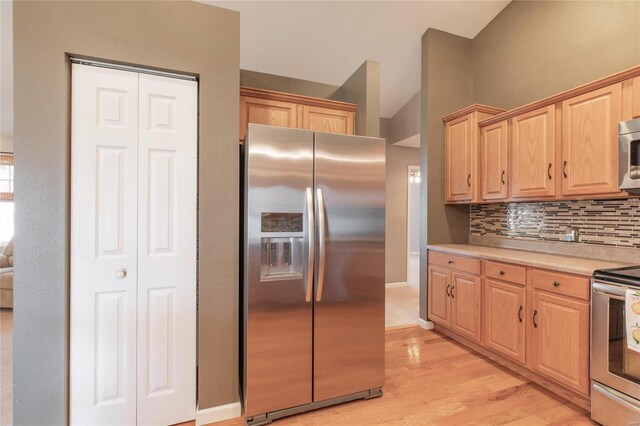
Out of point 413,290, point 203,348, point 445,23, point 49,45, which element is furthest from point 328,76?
point 413,290

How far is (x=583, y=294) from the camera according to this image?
190 cm

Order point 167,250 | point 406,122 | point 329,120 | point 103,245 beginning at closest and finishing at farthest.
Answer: point 103,245 < point 167,250 < point 329,120 < point 406,122

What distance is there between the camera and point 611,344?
5.71ft

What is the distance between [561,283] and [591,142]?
3.69ft

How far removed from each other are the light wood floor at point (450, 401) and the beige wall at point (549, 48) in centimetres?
270

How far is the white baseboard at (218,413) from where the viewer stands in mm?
1819

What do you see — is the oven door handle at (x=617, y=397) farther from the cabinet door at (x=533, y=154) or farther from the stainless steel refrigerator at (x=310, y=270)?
the cabinet door at (x=533, y=154)

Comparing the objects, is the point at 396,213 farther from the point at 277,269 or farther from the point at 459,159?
the point at 277,269

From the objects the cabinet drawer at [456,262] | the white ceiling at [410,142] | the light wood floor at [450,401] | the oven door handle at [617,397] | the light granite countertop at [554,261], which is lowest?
the light wood floor at [450,401]

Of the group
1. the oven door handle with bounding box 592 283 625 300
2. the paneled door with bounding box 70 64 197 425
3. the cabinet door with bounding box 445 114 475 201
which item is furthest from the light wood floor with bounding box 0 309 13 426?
the cabinet door with bounding box 445 114 475 201

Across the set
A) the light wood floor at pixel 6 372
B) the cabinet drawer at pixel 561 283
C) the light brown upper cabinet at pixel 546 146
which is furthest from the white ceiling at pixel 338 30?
the light wood floor at pixel 6 372

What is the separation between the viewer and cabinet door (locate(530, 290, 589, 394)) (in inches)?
74.8

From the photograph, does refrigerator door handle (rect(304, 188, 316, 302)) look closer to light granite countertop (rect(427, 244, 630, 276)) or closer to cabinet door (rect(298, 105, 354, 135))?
cabinet door (rect(298, 105, 354, 135))

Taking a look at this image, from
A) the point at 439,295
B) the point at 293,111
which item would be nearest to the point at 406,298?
the point at 439,295
